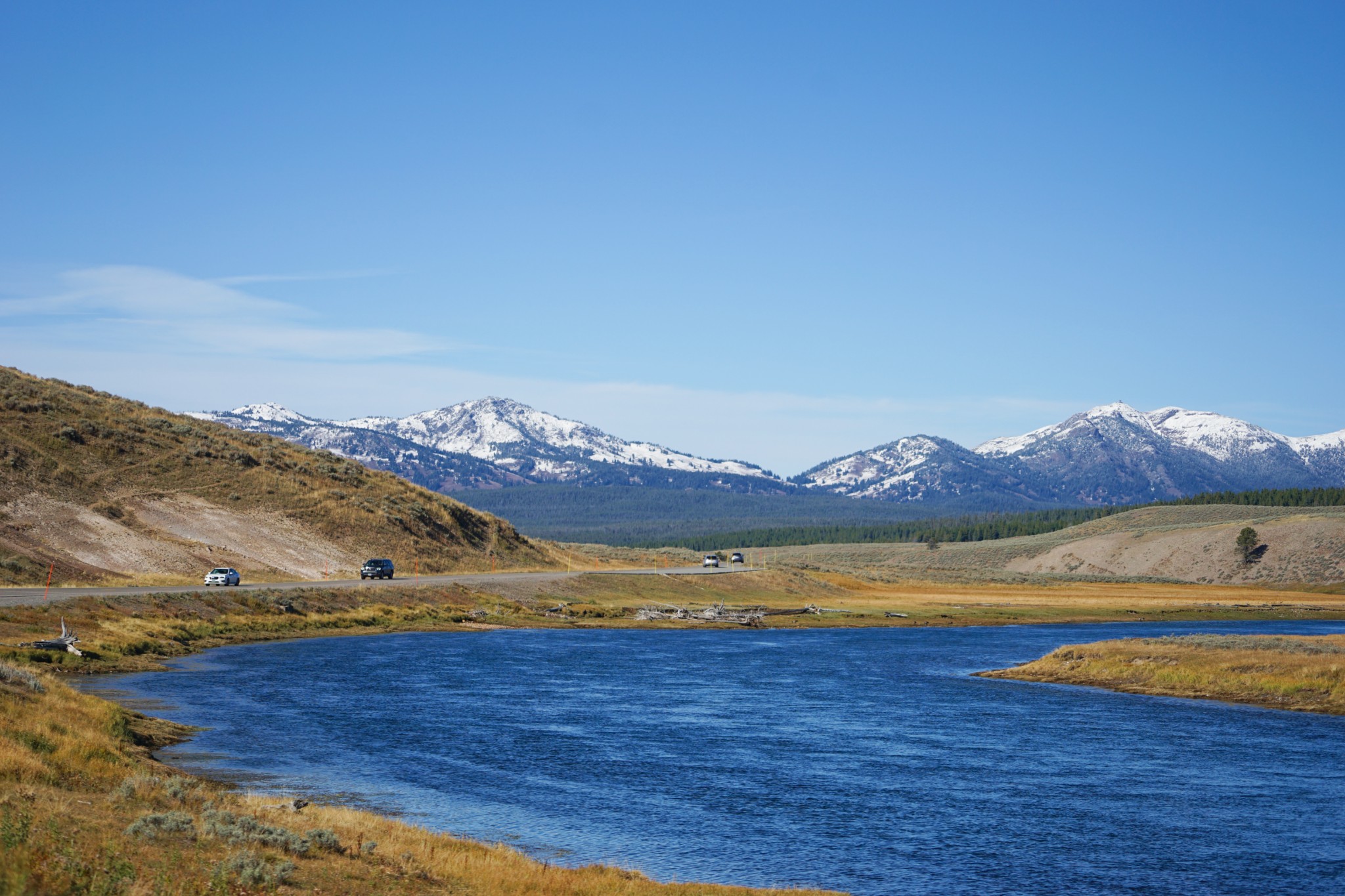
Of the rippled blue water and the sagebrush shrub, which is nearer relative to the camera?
the sagebrush shrub

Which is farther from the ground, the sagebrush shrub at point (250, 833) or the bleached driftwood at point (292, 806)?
the sagebrush shrub at point (250, 833)

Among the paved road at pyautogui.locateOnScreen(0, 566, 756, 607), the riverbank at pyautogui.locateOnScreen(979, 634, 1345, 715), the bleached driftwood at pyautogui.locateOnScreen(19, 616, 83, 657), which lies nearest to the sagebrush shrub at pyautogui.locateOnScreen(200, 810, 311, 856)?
the bleached driftwood at pyautogui.locateOnScreen(19, 616, 83, 657)

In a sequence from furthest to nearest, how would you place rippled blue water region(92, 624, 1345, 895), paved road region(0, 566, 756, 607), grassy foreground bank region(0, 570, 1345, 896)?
1. paved road region(0, 566, 756, 607)
2. rippled blue water region(92, 624, 1345, 895)
3. grassy foreground bank region(0, 570, 1345, 896)

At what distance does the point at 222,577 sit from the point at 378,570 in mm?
15782

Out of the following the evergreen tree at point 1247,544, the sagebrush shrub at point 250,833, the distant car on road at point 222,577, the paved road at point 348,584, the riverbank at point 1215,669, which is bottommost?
the riverbank at point 1215,669

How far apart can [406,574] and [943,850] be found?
79.8 m

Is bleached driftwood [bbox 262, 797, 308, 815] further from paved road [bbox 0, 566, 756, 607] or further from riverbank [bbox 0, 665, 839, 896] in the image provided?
paved road [bbox 0, 566, 756, 607]

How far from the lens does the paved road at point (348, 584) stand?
59.0 meters

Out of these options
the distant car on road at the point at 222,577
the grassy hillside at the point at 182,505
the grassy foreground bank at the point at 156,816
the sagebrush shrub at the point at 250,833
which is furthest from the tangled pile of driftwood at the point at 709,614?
the sagebrush shrub at the point at 250,833

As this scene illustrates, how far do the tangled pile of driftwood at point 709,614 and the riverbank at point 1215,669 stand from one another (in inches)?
1261

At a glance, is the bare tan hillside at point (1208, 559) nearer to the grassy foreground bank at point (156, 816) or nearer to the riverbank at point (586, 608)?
the riverbank at point (586, 608)

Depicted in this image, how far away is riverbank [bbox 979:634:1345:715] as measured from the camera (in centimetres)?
5098

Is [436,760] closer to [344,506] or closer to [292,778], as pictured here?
[292,778]

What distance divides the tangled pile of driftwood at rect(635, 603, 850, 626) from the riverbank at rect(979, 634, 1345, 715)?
32036mm
